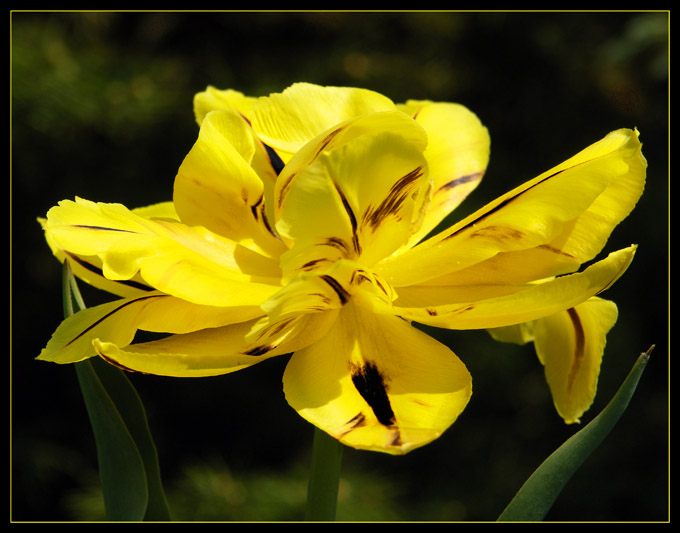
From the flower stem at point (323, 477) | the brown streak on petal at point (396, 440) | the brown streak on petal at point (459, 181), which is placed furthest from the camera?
the brown streak on petal at point (459, 181)

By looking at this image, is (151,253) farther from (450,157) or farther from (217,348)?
(450,157)

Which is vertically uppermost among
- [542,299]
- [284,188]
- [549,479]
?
[284,188]

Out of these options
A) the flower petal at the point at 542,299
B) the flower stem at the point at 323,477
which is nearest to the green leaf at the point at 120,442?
the flower stem at the point at 323,477

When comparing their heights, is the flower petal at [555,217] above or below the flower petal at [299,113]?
below

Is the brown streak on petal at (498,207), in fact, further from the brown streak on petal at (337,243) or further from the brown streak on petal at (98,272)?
the brown streak on petal at (98,272)

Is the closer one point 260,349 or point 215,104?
point 260,349

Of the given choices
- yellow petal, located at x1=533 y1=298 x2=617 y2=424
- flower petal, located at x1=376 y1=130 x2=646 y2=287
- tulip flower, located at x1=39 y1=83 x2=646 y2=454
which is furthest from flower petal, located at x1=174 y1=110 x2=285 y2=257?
yellow petal, located at x1=533 y1=298 x2=617 y2=424

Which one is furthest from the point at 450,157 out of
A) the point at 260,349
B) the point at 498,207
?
the point at 260,349

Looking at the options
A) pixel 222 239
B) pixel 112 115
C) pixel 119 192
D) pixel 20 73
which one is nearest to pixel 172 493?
pixel 119 192
